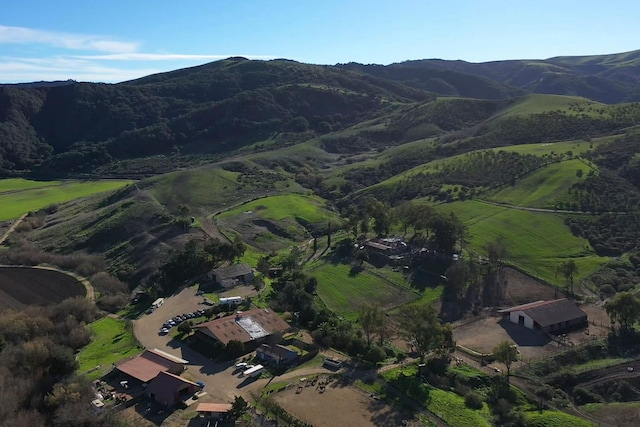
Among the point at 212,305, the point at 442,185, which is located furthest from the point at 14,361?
the point at 442,185

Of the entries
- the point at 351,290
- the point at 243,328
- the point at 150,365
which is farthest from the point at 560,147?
Answer: the point at 150,365

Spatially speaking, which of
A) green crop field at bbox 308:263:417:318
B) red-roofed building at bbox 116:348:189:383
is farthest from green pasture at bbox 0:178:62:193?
red-roofed building at bbox 116:348:189:383

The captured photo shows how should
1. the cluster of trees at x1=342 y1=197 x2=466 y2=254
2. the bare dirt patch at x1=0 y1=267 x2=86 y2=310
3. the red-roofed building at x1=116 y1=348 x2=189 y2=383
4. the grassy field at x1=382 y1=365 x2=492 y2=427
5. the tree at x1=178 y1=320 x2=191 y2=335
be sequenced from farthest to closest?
the cluster of trees at x1=342 y1=197 x2=466 y2=254, the bare dirt patch at x1=0 y1=267 x2=86 y2=310, the tree at x1=178 y1=320 x2=191 y2=335, the red-roofed building at x1=116 y1=348 x2=189 y2=383, the grassy field at x1=382 y1=365 x2=492 y2=427

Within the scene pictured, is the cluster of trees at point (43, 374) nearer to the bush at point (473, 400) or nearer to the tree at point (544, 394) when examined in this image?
the bush at point (473, 400)

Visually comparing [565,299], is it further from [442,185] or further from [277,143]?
[277,143]

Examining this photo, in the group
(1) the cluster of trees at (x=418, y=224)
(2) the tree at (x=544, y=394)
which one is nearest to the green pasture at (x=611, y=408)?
(2) the tree at (x=544, y=394)

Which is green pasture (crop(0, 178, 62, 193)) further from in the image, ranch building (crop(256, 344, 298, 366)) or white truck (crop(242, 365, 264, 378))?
white truck (crop(242, 365, 264, 378))
